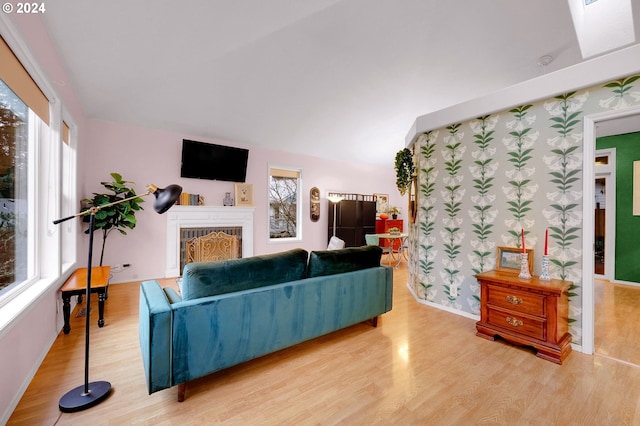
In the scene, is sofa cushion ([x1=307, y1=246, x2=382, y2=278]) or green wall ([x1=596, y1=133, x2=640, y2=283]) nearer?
sofa cushion ([x1=307, y1=246, x2=382, y2=278])

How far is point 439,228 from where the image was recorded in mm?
3518

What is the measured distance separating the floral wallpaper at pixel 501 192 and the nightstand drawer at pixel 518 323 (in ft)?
1.44

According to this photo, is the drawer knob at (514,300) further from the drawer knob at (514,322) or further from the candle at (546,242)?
the candle at (546,242)

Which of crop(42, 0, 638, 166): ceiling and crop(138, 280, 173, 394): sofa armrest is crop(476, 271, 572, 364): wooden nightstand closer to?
crop(138, 280, 173, 394): sofa armrest

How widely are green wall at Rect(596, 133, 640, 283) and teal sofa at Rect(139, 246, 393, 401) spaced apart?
16.1 ft

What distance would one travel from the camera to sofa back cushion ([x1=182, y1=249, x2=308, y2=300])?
71.4 inches

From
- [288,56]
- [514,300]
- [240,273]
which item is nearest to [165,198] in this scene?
[240,273]

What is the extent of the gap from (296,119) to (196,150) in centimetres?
194

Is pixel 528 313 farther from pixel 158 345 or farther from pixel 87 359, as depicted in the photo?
pixel 87 359

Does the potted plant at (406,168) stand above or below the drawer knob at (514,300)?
above

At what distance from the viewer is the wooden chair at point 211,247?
5.03m

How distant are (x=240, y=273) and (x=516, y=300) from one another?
2485 mm

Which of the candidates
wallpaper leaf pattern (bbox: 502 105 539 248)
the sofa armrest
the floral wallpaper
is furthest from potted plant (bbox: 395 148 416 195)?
Answer: the sofa armrest

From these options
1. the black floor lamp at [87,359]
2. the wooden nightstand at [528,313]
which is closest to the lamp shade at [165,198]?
the black floor lamp at [87,359]
